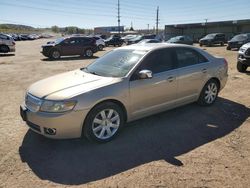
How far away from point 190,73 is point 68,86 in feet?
8.79

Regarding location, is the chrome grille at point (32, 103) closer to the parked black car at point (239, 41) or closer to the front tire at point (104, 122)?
the front tire at point (104, 122)

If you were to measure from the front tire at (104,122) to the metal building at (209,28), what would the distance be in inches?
1777

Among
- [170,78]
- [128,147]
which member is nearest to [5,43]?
[170,78]

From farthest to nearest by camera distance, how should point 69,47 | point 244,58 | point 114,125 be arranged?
point 69,47, point 244,58, point 114,125

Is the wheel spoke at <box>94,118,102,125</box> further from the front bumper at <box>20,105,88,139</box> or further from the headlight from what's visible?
the headlight

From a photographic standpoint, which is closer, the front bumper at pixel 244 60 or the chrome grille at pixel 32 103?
the chrome grille at pixel 32 103

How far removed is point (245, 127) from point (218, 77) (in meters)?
1.64

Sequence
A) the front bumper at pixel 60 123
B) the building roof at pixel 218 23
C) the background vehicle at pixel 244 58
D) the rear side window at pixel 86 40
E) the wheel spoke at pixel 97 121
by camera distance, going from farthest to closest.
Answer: the building roof at pixel 218 23 → the rear side window at pixel 86 40 → the background vehicle at pixel 244 58 → the wheel spoke at pixel 97 121 → the front bumper at pixel 60 123

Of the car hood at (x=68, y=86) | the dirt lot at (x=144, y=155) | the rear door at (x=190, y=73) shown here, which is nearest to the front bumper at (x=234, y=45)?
the rear door at (x=190, y=73)

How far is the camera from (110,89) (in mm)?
4477

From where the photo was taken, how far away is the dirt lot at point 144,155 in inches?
139

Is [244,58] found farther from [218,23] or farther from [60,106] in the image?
[218,23]

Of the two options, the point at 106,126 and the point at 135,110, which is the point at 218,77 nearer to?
the point at 135,110

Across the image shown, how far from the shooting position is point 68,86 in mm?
4523
